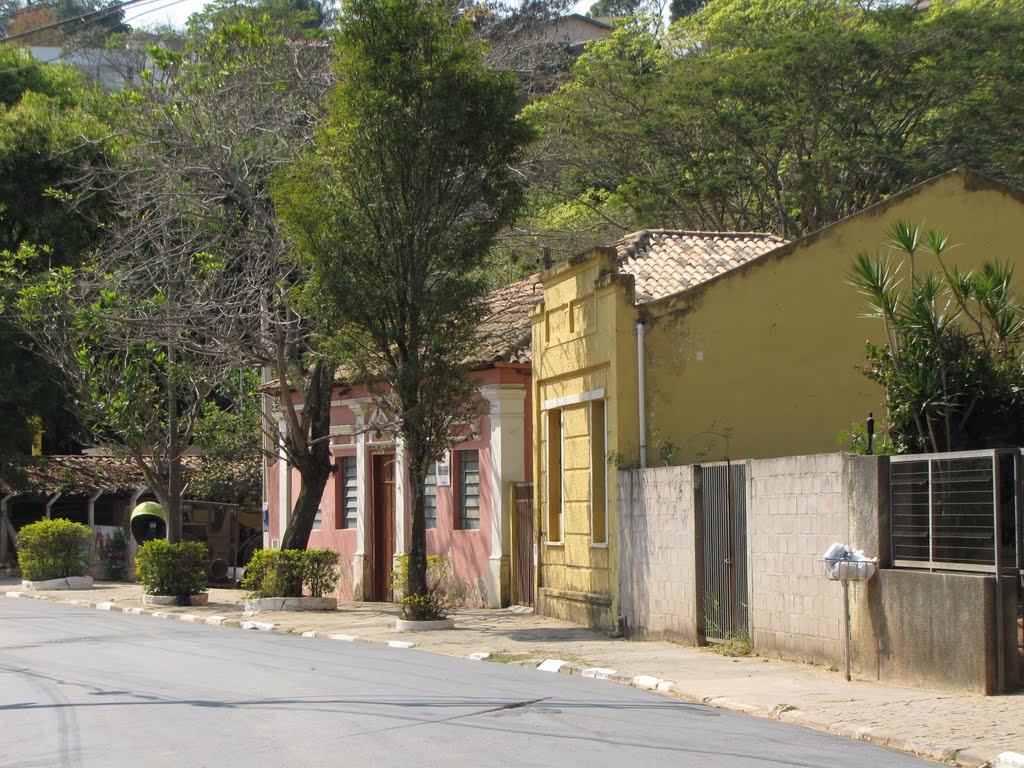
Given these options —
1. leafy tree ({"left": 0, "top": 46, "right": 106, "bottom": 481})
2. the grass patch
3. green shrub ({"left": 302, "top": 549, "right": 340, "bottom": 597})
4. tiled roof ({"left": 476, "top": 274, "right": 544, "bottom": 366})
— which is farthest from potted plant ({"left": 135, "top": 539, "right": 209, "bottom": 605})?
leafy tree ({"left": 0, "top": 46, "right": 106, "bottom": 481})

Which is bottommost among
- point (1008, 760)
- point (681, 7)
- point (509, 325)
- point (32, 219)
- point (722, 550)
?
point (1008, 760)

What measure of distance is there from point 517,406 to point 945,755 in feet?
43.9

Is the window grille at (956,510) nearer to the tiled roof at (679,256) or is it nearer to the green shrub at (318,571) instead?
the tiled roof at (679,256)

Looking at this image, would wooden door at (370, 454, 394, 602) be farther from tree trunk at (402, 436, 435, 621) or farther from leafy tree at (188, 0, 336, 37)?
leafy tree at (188, 0, 336, 37)

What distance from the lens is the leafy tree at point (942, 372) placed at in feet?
43.4

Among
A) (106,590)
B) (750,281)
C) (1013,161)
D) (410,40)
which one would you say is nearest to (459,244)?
(410,40)

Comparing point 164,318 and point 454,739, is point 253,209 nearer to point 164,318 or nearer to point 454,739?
point 164,318

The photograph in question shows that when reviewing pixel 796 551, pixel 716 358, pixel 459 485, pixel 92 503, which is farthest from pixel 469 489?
pixel 92 503

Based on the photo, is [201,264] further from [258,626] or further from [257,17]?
[257,17]

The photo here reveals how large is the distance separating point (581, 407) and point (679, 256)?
363 centimetres

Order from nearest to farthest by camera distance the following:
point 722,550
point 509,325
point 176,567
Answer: point 722,550, point 509,325, point 176,567

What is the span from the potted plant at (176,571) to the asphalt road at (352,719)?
8.30 metres

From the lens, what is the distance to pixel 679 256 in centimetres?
2064

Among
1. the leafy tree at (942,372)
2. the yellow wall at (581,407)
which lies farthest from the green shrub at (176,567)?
the leafy tree at (942,372)
